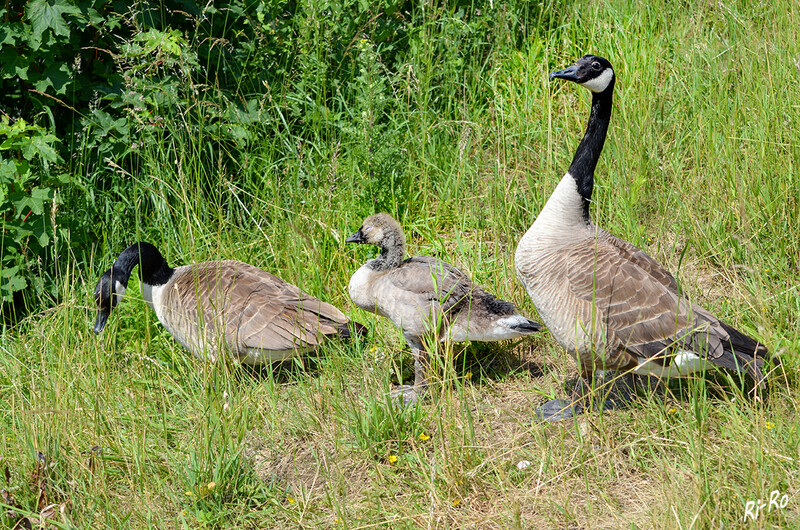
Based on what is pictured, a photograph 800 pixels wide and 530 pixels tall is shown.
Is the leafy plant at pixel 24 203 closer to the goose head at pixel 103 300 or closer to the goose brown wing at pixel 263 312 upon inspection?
the goose head at pixel 103 300

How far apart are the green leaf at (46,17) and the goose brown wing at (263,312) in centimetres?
189

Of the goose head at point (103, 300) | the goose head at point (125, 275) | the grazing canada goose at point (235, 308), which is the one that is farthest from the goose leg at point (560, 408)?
the goose head at point (103, 300)

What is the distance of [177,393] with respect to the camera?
434 centimetres

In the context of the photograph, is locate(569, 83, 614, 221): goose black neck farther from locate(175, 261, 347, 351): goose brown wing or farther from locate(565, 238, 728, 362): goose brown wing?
locate(175, 261, 347, 351): goose brown wing

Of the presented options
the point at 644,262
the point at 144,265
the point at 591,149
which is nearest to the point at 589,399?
the point at 644,262

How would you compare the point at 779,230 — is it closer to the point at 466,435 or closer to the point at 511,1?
the point at 466,435

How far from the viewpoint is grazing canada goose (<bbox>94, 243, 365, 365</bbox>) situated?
451 centimetres

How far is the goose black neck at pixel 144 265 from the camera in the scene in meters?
4.88

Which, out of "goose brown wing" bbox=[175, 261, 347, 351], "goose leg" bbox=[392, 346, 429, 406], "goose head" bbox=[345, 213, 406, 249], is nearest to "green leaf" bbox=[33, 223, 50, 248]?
"goose brown wing" bbox=[175, 261, 347, 351]

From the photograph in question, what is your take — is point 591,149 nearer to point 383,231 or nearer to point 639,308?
point 639,308

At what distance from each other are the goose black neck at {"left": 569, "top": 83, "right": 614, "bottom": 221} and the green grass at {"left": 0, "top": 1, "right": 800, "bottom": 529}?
80 centimetres

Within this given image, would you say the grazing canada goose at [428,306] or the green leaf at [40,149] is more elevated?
the green leaf at [40,149]

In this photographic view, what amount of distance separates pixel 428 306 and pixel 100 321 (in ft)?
6.77

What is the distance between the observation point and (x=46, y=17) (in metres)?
4.99
